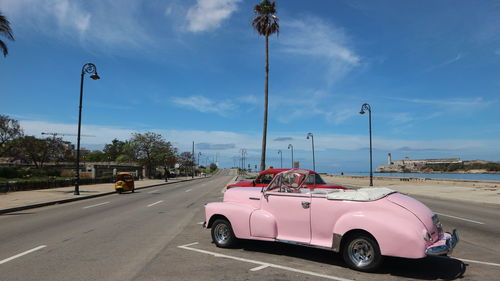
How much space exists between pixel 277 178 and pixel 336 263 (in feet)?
6.36

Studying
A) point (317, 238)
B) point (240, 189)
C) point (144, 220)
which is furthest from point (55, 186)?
point (317, 238)

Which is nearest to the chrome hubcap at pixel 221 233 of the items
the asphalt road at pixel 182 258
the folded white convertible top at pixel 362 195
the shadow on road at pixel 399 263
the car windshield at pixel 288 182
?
the asphalt road at pixel 182 258

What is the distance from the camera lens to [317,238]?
585cm

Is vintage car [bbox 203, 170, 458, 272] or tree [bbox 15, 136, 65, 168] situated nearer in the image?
vintage car [bbox 203, 170, 458, 272]

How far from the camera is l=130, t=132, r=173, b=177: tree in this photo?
→ 63375 mm

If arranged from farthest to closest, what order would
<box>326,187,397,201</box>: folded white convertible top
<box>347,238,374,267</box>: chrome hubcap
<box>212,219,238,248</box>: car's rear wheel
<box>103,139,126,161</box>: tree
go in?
<box>103,139,126,161</box>: tree
<box>212,219,238,248</box>: car's rear wheel
<box>326,187,397,201</box>: folded white convertible top
<box>347,238,374,267</box>: chrome hubcap

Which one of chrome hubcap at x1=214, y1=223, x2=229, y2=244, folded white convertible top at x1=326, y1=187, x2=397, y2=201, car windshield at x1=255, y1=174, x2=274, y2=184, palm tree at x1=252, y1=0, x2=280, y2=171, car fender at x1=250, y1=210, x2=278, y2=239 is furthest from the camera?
palm tree at x1=252, y1=0, x2=280, y2=171

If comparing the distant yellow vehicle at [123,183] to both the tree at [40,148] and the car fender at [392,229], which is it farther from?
the tree at [40,148]

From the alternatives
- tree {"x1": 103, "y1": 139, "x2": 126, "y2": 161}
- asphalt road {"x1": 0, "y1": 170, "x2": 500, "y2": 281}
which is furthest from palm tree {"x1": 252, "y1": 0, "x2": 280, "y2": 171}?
tree {"x1": 103, "y1": 139, "x2": 126, "y2": 161}

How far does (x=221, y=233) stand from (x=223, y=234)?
0.05 meters

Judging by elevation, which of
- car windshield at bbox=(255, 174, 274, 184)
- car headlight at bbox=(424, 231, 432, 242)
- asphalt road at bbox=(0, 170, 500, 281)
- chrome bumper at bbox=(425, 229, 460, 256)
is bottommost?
asphalt road at bbox=(0, 170, 500, 281)

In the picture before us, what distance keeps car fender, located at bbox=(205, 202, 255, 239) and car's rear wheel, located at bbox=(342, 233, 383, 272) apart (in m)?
1.97

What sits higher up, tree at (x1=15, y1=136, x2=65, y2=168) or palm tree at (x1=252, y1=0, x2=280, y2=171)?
palm tree at (x1=252, y1=0, x2=280, y2=171)

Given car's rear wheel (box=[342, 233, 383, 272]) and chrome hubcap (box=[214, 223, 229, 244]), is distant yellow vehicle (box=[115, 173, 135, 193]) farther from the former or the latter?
car's rear wheel (box=[342, 233, 383, 272])
